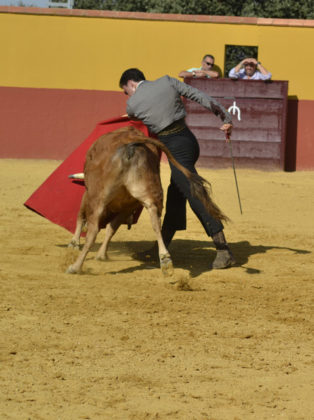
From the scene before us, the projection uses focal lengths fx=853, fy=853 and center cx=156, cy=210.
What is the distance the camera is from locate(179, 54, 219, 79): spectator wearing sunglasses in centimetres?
1310

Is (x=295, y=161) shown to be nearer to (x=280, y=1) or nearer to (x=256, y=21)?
(x=256, y=21)

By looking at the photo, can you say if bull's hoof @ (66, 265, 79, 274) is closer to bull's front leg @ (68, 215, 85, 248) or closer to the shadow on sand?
the shadow on sand

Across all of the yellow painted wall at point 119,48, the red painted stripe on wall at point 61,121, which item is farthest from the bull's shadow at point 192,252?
the yellow painted wall at point 119,48

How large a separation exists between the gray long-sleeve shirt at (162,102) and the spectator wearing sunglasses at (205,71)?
7.20m

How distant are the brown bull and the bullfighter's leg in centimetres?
56

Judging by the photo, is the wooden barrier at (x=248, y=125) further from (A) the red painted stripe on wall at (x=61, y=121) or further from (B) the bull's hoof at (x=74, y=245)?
(B) the bull's hoof at (x=74, y=245)

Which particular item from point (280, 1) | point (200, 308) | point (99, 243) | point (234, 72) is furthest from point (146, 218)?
point (280, 1)

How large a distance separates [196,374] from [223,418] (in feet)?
1.73

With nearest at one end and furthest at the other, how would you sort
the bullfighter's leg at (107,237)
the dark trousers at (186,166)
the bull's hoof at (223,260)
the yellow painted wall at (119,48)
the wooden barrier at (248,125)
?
the dark trousers at (186,166) < the bull's hoof at (223,260) < the bullfighter's leg at (107,237) < the wooden barrier at (248,125) < the yellow painted wall at (119,48)

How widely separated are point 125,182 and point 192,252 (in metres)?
1.62

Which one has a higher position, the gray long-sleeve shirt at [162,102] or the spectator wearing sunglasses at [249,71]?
the gray long-sleeve shirt at [162,102]

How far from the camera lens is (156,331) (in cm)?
438

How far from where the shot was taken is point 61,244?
718 centimetres

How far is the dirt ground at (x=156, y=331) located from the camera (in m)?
3.31
